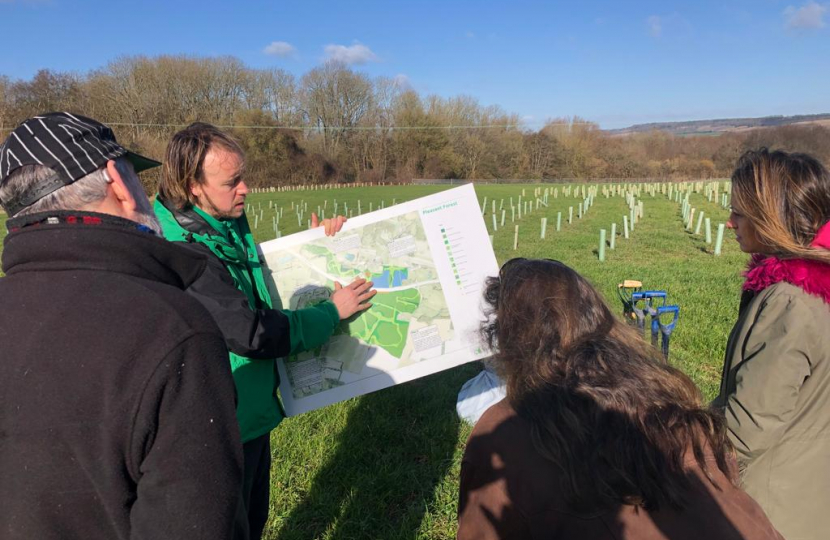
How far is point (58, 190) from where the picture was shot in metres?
1.16

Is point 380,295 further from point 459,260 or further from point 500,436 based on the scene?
point 500,436

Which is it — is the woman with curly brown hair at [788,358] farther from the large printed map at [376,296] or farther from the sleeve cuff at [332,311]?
the sleeve cuff at [332,311]

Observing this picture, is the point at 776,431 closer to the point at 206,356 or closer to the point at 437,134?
the point at 206,356

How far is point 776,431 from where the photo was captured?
190cm

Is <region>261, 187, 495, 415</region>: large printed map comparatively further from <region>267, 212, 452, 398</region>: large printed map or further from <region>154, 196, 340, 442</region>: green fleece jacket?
<region>154, 196, 340, 442</region>: green fleece jacket

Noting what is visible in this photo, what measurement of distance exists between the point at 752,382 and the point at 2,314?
2314 mm

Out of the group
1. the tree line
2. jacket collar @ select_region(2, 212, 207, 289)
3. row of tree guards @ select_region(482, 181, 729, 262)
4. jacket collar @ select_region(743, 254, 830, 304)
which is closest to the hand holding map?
jacket collar @ select_region(2, 212, 207, 289)

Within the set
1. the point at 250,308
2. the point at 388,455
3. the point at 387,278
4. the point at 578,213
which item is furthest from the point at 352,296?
the point at 578,213

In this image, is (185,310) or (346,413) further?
(346,413)

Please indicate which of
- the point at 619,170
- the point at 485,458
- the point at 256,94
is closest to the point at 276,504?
the point at 485,458

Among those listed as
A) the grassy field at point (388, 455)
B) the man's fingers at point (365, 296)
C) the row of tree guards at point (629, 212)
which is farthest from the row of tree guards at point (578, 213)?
the man's fingers at point (365, 296)

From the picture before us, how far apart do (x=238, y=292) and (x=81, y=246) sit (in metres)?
0.96

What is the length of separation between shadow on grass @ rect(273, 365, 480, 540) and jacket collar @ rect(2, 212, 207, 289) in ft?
8.62

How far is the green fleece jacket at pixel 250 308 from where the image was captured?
2125 mm
